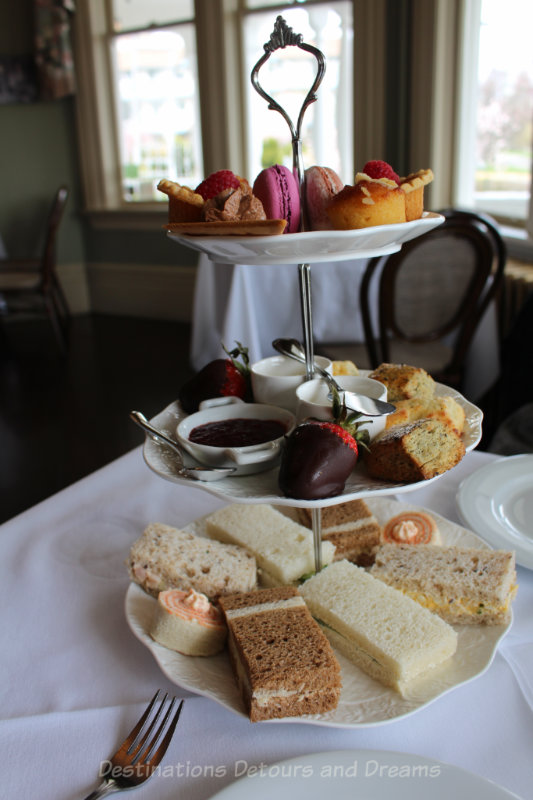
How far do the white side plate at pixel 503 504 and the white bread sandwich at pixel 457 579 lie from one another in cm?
8

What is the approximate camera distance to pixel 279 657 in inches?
23.9

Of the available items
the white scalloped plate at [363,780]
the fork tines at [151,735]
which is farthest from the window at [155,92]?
the white scalloped plate at [363,780]

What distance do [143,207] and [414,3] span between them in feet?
9.02

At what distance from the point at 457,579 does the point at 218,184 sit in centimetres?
51

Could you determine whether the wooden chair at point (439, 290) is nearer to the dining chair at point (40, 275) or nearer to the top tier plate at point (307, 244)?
the top tier plate at point (307, 244)

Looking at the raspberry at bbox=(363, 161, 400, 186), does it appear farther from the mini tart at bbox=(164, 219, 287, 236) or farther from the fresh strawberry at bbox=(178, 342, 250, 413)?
the fresh strawberry at bbox=(178, 342, 250, 413)

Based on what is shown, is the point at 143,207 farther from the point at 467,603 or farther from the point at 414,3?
the point at 467,603

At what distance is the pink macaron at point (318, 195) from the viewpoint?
65 centimetres

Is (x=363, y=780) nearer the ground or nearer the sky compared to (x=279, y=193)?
nearer the ground

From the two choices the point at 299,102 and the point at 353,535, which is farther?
the point at 299,102

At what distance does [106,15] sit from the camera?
196 inches

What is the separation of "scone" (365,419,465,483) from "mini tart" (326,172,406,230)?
220 millimetres

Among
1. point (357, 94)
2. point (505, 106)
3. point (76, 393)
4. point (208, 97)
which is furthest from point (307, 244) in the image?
point (208, 97)

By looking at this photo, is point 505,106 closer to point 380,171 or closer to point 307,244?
point 380,171
